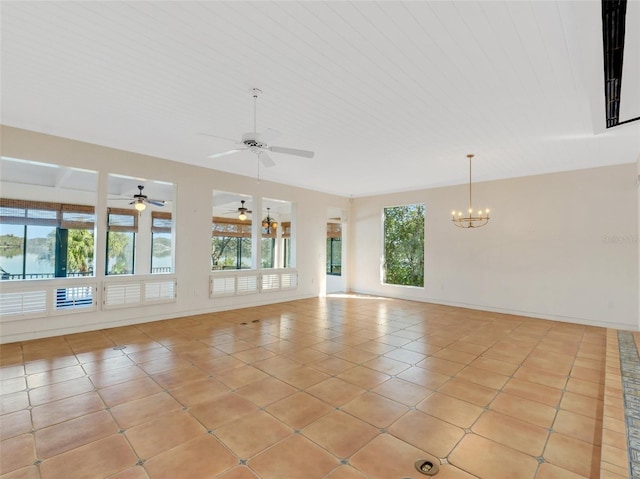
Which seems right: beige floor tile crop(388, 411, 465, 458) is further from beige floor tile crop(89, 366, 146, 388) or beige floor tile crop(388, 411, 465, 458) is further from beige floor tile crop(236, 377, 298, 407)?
beige floor tile crop(89, 366, 146, 388)

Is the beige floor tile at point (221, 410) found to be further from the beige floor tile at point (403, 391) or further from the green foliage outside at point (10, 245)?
the green foliage outside at point (10, 245)

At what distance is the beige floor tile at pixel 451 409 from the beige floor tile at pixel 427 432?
0.08 metres

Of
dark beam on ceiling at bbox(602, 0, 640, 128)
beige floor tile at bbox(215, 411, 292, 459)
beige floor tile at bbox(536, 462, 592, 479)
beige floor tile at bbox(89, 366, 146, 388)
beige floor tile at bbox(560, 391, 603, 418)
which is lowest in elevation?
beige floor tile at bbox(536, 462, 592, 479)

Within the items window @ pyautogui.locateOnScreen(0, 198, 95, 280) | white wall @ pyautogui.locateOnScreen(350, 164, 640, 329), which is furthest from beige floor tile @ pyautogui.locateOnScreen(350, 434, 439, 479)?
window @ pyautogui.locateOnScreen(0, 198, 95, 280)

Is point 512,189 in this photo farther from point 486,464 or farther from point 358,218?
point 486,464

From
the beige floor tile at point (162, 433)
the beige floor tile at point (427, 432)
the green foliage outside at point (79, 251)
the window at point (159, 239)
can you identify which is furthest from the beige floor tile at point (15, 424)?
the window at point (159, 239)

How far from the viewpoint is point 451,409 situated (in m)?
2.63

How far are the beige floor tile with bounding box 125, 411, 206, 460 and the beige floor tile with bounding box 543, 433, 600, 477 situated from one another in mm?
2403

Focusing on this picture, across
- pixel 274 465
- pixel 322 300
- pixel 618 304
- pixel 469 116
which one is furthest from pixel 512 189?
pixel 274 465

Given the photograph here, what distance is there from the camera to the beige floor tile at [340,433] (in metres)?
2.14

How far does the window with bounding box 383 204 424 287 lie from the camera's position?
8117mm

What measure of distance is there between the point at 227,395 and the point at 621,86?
4534mm

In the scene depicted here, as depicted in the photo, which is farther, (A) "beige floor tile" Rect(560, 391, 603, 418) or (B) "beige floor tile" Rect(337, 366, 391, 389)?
(B) "beige floor tile" Rect(337, 366, 391, 389)

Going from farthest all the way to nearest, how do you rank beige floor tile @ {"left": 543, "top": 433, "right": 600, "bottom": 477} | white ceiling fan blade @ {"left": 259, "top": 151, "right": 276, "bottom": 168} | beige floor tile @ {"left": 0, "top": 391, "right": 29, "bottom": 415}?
white ceiling fan blade @ {"left": 259, "top": 151, "right": 276, "bottom": 168}
beige floor tile @ {"left": 0, "top": 391, "right": 29, "bottom": 415}
beige floor tile @ {"left": 543, "top": 433, "right": 600, "bottom": 477}
